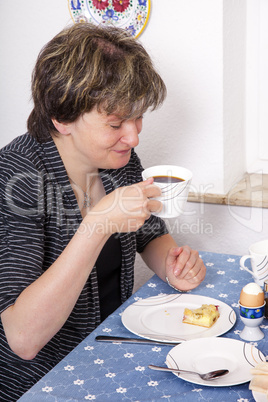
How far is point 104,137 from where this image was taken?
4.20 ft

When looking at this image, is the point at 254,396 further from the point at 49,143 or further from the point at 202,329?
the point at 49,143

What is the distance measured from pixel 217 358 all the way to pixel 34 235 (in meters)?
0.50

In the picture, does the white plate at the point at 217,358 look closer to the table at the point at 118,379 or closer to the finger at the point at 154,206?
the table at the point at 118,379

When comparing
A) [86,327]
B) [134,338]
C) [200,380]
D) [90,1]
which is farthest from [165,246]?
[90,1]

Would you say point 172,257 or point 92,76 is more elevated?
point 92,76

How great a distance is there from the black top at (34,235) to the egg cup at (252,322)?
438mm

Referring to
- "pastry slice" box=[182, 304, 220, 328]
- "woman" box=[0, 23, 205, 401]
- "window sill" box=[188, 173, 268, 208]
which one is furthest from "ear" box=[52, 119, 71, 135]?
"window sill" box=[188, 173, 268, 208]

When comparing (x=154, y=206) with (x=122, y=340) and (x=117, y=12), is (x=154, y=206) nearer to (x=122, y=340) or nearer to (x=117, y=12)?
(x=122, y=340)

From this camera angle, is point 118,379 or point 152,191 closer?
point 118,379

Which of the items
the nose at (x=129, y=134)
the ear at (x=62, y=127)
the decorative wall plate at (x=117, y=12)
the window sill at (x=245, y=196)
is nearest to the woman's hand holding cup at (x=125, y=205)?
the nose at (x=129, y=134)

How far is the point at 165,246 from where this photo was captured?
62.4 inches

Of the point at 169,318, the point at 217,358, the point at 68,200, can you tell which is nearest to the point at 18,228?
the point at 68,200

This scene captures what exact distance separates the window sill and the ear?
2.30 feet

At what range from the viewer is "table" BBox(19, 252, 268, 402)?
954 millimetres
